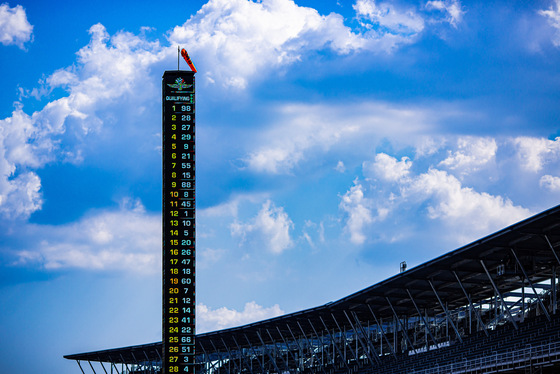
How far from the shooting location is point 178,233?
65062 millimetres

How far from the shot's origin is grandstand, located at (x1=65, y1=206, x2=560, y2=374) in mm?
52969

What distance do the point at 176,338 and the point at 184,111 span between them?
17507 millimetres

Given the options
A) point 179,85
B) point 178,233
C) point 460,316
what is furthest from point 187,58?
point 460,316

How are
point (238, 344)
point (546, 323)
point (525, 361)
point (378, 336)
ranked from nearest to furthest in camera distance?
point (525, 361)
point (546, 323)
point (378, 336)
point (238, 344)

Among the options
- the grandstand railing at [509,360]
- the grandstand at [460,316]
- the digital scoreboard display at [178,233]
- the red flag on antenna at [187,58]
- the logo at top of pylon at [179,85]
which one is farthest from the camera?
the red flag on antenna at [187,58]

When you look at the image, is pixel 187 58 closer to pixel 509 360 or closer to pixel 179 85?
pixel 179 85

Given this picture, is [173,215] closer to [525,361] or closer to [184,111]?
[184,111]

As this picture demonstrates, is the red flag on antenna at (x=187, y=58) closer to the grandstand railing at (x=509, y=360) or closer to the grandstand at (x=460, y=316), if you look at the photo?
the grandstand at (x=460, y=316)

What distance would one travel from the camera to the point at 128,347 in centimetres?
10912

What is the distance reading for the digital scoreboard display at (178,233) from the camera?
6438 cm

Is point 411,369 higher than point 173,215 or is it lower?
lower

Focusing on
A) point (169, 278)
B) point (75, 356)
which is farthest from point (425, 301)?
point (75, 356)

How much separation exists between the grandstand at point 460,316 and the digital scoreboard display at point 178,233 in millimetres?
15417

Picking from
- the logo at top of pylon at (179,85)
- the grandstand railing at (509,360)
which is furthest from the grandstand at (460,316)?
the logo at top of pylon at (179,85)
